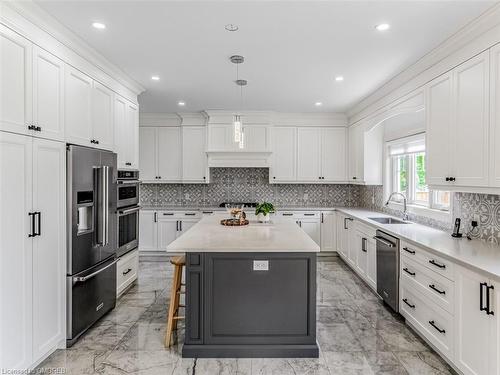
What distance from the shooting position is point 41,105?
2.34m

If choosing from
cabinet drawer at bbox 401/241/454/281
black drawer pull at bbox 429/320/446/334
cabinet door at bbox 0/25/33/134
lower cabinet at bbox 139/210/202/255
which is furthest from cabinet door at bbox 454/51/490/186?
lower cabinet at bbox 139/210/202/255

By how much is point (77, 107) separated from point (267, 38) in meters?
1.80

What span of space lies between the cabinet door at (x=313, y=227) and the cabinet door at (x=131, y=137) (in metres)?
3.06

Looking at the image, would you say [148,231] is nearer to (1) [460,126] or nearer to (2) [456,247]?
(2) [456,247]

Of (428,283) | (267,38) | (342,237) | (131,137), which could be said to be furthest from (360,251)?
(131,137)

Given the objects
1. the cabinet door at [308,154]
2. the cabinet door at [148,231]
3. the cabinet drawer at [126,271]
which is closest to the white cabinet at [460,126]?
the cabinet door at [308,154]

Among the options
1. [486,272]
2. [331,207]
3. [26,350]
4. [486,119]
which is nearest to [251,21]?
[486,119]

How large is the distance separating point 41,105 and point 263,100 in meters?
3.16

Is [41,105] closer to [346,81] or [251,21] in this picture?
[251,21]

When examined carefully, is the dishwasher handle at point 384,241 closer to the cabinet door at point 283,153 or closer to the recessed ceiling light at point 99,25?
the cabinet door at point 283,153

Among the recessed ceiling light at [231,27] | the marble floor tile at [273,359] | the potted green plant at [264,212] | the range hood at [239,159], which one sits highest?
the recessed ceiling light at [231,27]

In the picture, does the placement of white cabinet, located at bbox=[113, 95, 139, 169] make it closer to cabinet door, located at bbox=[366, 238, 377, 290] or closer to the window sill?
cabinet door, located at bbox=[366, 238, 377, 290]

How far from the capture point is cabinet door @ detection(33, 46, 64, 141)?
2.29m

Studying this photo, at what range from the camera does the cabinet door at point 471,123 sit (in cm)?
233
